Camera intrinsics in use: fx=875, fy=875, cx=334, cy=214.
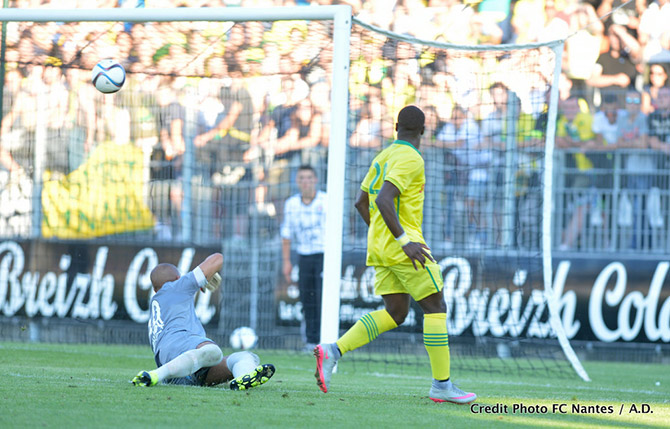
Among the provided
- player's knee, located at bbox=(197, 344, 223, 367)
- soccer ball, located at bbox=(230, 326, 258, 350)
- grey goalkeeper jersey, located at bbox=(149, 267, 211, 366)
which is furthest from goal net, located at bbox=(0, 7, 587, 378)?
player's knee, located at bbox=(197, 344, 223, 367)

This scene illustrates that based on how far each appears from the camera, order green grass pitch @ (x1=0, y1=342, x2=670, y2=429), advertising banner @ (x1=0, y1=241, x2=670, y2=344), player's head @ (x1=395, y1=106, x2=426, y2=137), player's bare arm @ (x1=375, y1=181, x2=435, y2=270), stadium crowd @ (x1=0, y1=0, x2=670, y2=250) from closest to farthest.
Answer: green grass pitch @ (x1=0, y1=342, x2=670, y2=429), player's bare arm @ (x1=375, y1=181, x2=435, y2=270), player's head @ (x1=395, y1=106, x2=426, y2=137), stadium crowd @ (x1=0, y1=0, x2=670, y2=250), advertising banner @ (x1=0, y1=241, x2=670, y2=344)

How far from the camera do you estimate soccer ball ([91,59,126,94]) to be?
7.21 metres

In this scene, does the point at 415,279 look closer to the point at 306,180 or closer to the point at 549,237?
the point at 549,237

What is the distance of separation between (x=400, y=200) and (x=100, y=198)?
7.16 m

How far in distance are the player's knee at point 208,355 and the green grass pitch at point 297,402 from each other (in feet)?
0.55

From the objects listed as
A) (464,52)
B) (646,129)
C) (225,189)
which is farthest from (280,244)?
(646,129)

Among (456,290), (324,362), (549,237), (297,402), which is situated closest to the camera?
(297,402)

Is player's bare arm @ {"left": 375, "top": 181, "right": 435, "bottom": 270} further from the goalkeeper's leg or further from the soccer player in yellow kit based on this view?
the goalkeeper's leg

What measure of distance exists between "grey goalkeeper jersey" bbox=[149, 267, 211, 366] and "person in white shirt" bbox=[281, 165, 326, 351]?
4.32 meters

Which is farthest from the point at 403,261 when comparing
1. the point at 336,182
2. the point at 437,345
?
the point at 336,182

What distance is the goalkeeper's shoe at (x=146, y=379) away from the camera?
5.10 meters

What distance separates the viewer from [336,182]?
693 cm

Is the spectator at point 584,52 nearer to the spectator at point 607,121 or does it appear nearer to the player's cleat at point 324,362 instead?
the spectator at point 607,121

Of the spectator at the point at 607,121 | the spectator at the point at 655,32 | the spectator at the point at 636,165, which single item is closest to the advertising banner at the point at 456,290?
the spectator at the point at 636,165
